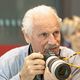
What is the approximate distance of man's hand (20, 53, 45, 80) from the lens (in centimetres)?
166

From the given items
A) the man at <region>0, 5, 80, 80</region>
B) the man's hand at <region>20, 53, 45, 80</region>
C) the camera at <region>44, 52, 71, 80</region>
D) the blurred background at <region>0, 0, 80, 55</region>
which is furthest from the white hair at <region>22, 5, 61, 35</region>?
the blurred background at <region>0, 0, 80, 55</region>

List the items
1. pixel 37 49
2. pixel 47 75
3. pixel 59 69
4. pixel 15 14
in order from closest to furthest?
1. pixel 59 69
2. pixel 47 75
3. pixel 37 49
4. pixel 15 14

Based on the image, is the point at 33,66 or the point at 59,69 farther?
the point at 33,66

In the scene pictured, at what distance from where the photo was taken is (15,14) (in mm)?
4914

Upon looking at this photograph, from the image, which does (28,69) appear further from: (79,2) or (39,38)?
(79,2)

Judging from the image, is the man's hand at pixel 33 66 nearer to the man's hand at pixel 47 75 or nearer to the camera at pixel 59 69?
the man's hand at pixel 47 75

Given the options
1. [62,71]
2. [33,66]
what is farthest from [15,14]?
[62,71]

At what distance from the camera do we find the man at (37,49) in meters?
1.69

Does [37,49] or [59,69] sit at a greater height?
[59,69]

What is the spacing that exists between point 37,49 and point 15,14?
2947 millimetres

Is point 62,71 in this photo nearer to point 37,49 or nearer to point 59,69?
point 59,69

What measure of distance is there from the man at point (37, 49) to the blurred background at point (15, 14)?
2613 millimetres

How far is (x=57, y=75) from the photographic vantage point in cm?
147

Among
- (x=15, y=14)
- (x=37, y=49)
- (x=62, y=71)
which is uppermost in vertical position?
(x=62, y=71)
